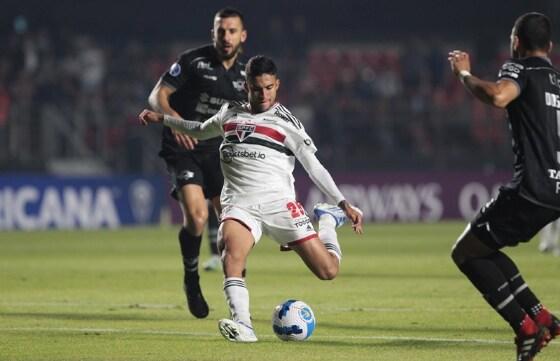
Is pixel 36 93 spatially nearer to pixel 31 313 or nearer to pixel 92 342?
pixel 31 313

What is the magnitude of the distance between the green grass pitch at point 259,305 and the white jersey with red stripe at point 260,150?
1059mm

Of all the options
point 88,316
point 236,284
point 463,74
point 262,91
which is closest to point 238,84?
point 88,316

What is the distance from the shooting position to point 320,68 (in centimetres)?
3450

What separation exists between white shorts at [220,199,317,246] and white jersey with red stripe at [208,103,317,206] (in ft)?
0.19

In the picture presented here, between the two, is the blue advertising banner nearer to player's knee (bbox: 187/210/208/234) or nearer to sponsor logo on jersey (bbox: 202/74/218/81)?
sponsor logo on jersey (bbox: 202/74/218/81)

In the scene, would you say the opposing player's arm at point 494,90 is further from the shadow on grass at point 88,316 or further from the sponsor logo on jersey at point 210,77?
the sponsor logo on jersey at point 210,77

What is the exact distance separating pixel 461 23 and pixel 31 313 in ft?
87.2

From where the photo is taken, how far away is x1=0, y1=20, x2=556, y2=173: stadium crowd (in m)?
28.0

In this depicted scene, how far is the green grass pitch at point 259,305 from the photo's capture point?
859 cm

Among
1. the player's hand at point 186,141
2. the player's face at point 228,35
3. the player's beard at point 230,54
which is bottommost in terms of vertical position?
the player's hand at point 186,141

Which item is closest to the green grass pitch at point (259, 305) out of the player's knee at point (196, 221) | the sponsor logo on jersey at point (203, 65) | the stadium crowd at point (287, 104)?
the player's knee at point (196, 221)

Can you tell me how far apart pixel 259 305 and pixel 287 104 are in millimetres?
18636

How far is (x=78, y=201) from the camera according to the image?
1067 inches

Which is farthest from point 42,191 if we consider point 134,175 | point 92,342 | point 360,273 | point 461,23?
point 92,342
